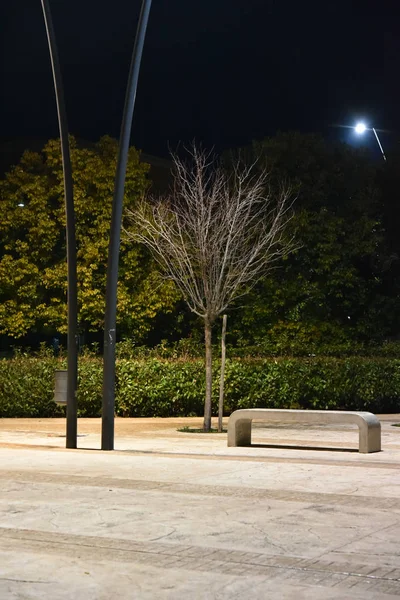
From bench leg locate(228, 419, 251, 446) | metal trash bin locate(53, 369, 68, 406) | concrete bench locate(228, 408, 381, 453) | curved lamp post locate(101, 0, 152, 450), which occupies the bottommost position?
bench leg locate(228, 419, 251, 446)

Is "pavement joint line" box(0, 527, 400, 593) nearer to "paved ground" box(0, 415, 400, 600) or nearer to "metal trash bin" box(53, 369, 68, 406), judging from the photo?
"paved ground" box(0, 415, 400, 600)

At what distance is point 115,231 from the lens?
16.3 m

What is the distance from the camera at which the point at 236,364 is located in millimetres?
25312

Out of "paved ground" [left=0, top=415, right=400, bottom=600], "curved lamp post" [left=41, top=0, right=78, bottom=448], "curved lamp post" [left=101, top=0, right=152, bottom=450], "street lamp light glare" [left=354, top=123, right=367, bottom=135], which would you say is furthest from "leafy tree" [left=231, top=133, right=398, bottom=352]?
"paved ground" [left=0, top=415, right=400, bottom=600]

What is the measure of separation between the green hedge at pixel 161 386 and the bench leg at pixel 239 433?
7111mm

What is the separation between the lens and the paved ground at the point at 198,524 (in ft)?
23.3

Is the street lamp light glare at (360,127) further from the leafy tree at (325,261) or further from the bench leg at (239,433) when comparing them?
the bench leg at (239,433)

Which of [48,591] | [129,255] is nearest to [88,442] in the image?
[48,591]

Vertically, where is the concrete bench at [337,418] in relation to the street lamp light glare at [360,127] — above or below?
below

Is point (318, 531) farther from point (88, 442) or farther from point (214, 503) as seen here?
point (88, 442)

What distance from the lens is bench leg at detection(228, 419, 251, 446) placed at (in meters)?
17.2

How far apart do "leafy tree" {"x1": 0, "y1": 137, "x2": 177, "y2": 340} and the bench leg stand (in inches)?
590

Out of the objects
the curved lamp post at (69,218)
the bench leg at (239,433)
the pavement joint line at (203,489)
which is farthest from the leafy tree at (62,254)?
the pavement joint line at (203,489)

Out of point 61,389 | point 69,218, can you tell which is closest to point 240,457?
point 61,389
